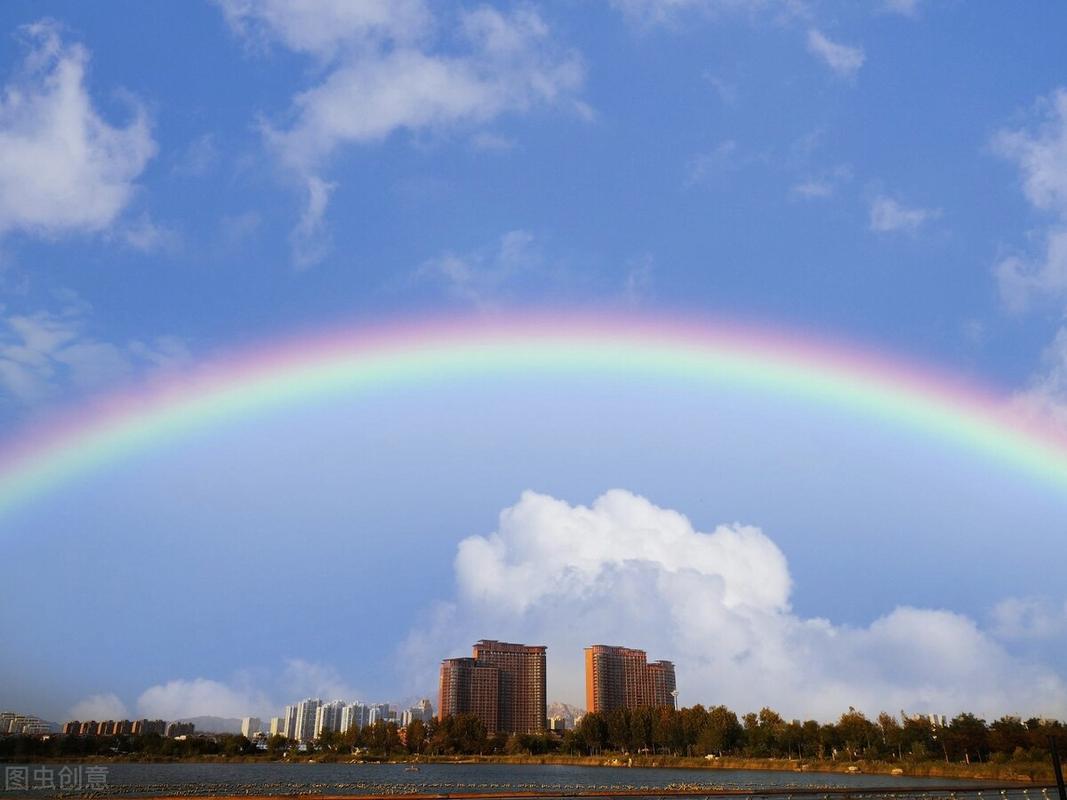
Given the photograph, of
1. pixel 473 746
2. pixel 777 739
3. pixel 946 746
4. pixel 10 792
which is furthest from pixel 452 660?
pixel 10 792

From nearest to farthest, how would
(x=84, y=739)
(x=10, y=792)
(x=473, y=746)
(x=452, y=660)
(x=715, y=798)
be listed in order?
(x=715, y=798) < (x=10, y=792) < (x=84, y=739) < (x=473, y=746) < (x=452, y=660)

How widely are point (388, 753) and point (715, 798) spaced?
385 ft

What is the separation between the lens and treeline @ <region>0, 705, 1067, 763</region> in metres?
88.3

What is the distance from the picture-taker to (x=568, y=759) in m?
128

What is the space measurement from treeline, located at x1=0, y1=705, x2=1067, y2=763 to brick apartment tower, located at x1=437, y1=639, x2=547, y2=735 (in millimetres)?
30569

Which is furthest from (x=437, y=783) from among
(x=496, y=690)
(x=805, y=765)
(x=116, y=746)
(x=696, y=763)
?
(x=496, y=690)

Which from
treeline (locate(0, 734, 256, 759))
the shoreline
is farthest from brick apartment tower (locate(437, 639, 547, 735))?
treeline (locate(0, 734, 256, 759))

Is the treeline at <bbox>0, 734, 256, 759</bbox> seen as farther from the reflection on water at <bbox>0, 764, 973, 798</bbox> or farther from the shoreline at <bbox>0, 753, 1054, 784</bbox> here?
the reflection on water at <bbox>0, 764, 973, 798</bbox>

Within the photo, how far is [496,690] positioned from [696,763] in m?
93.4

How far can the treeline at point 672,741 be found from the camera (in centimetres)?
8831

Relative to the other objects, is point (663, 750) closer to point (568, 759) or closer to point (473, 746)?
point (568, 759)

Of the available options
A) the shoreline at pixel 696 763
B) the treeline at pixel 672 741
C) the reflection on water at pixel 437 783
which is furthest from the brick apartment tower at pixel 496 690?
the reflection on water at pixel 437 783

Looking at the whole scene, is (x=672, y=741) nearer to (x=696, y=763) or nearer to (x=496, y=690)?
(x=696, y=763)

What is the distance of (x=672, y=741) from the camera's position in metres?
118
